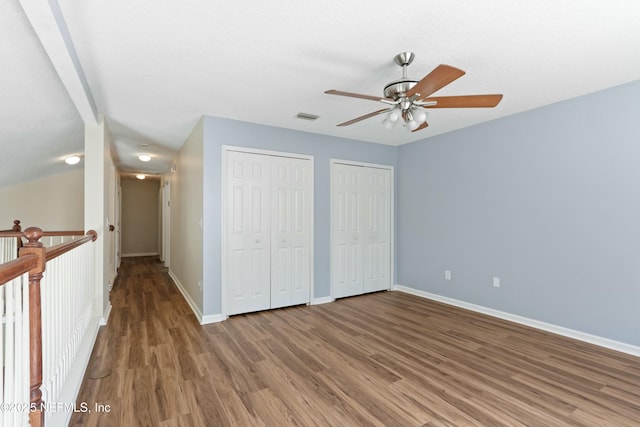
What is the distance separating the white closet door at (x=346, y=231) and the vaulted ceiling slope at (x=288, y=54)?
121 centimetres

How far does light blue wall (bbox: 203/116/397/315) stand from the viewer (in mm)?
3641

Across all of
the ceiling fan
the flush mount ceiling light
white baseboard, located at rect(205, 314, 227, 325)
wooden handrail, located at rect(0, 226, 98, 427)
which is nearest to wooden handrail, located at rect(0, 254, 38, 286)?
wooden handrail, located at rect(0, 226, 98, 427)

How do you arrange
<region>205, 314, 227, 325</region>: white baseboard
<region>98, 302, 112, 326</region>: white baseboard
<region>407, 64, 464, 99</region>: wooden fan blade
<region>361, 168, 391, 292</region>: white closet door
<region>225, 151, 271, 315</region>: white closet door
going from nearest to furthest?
<region>407, 64, 464, 99</region>: wooden fan blade
<region>98, 302, 112, 326</region>: white baseboard
<region>205, 314, 227, 325</region>: white baseboard
<region>225, 151, 271, 315</region>: white closet door
<region>361, 168, 391, 292</region>: white closet door

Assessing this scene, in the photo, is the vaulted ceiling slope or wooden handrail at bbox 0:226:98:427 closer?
wooden handrail at bbox 0:226:98:427

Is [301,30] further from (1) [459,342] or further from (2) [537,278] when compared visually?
(2) [537,278]

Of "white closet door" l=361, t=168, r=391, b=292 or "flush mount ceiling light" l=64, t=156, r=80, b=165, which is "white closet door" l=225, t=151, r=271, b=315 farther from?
"flush mount ceiling light" l=64, t=156, r=80, b=165

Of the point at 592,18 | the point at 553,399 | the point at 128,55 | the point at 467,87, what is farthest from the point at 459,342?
the point at 128,55

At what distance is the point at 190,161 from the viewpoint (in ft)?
14.4

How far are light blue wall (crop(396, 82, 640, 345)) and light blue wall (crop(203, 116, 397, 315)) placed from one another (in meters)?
1.17

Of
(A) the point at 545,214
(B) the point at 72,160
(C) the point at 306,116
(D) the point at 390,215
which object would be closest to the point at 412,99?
(C) the point at 306,116

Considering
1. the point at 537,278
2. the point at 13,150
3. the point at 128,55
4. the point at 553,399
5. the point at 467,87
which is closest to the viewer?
the point at 553,399

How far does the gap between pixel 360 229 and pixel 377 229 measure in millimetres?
344

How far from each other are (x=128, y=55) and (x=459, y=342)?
373 cm

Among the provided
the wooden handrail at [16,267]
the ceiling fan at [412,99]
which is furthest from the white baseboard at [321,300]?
the wooden handrail at [16,267]
